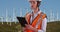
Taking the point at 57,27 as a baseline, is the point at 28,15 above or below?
above

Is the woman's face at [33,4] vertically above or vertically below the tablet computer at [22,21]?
above

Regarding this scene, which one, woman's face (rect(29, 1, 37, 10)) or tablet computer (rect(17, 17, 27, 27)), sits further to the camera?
woman's face (rect(29, 1, 37, 10))

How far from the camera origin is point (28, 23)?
720 centimetres

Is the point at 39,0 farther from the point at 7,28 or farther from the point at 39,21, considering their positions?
the point at 7,28

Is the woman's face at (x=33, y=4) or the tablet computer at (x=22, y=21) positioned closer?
the tablet computer at (x=22, y=21)

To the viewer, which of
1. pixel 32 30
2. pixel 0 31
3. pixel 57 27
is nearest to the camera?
pixel 32 30

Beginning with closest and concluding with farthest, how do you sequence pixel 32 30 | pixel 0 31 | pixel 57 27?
1. pixel 32 30
2. pixel 0 31
3. pixel 57 27

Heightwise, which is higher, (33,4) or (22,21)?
(33,4)

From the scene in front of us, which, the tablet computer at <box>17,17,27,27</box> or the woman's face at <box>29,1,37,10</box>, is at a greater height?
the woman's face at <box>29,1,37,10</box>

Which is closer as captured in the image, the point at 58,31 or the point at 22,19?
the point at 22,19

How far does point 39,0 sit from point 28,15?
0.57 m

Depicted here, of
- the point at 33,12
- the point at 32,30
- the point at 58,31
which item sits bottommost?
the point at 58,31

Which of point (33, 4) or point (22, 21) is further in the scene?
point (33, 4)

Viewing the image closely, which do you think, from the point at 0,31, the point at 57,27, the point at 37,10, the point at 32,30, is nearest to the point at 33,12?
the point at 37,10
